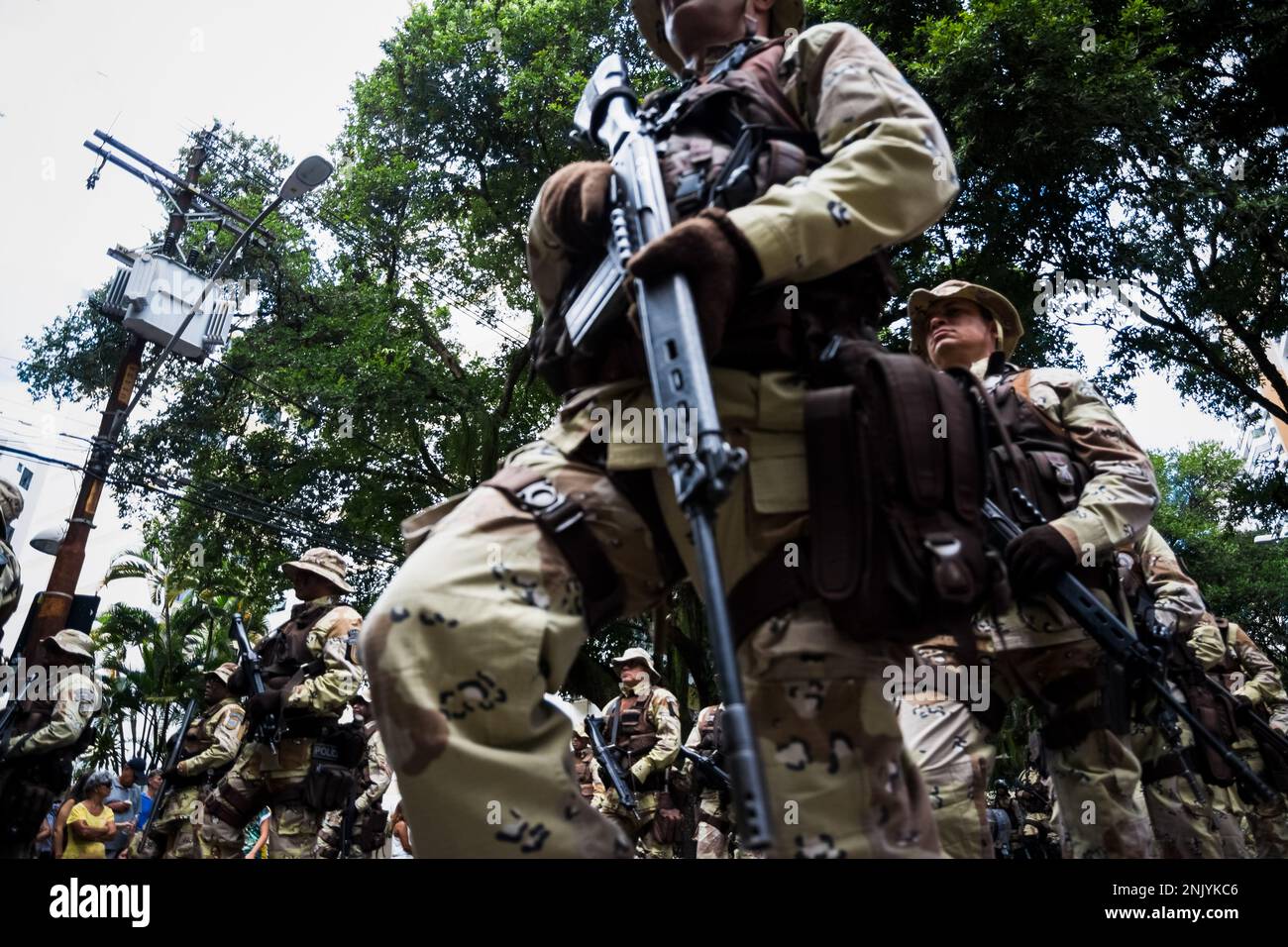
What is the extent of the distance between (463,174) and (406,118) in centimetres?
132

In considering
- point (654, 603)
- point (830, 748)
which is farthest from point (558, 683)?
point (830, 748)

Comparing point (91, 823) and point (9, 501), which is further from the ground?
Answer: point (9, 501)

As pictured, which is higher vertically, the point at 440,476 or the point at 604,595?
the point at 440,476

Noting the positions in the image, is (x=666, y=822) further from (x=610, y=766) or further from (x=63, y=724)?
(x=63, y=724)

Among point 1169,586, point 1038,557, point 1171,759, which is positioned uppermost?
point 1169,586

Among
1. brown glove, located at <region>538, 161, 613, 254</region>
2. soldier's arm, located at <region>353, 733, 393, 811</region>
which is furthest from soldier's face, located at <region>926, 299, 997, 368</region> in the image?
soldier's arm, located at <region>353, 733, 393, 811</region>

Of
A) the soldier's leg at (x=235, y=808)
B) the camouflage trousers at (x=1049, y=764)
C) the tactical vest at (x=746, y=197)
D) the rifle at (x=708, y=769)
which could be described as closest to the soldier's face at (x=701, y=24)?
the tactical vest at (x=746, y=197)

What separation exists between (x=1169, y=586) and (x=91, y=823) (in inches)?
404

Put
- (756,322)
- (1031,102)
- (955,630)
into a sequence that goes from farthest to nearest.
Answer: (1031,102) < (756,322) < (955,630)

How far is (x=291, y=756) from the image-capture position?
7.91 m

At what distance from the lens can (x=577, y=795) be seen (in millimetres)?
1900

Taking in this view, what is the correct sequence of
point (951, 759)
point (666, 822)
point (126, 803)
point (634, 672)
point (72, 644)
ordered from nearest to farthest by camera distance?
point (951, 759) → point (72, 644) → point (666, 822) → point (634, 672) → point (126, 803)
